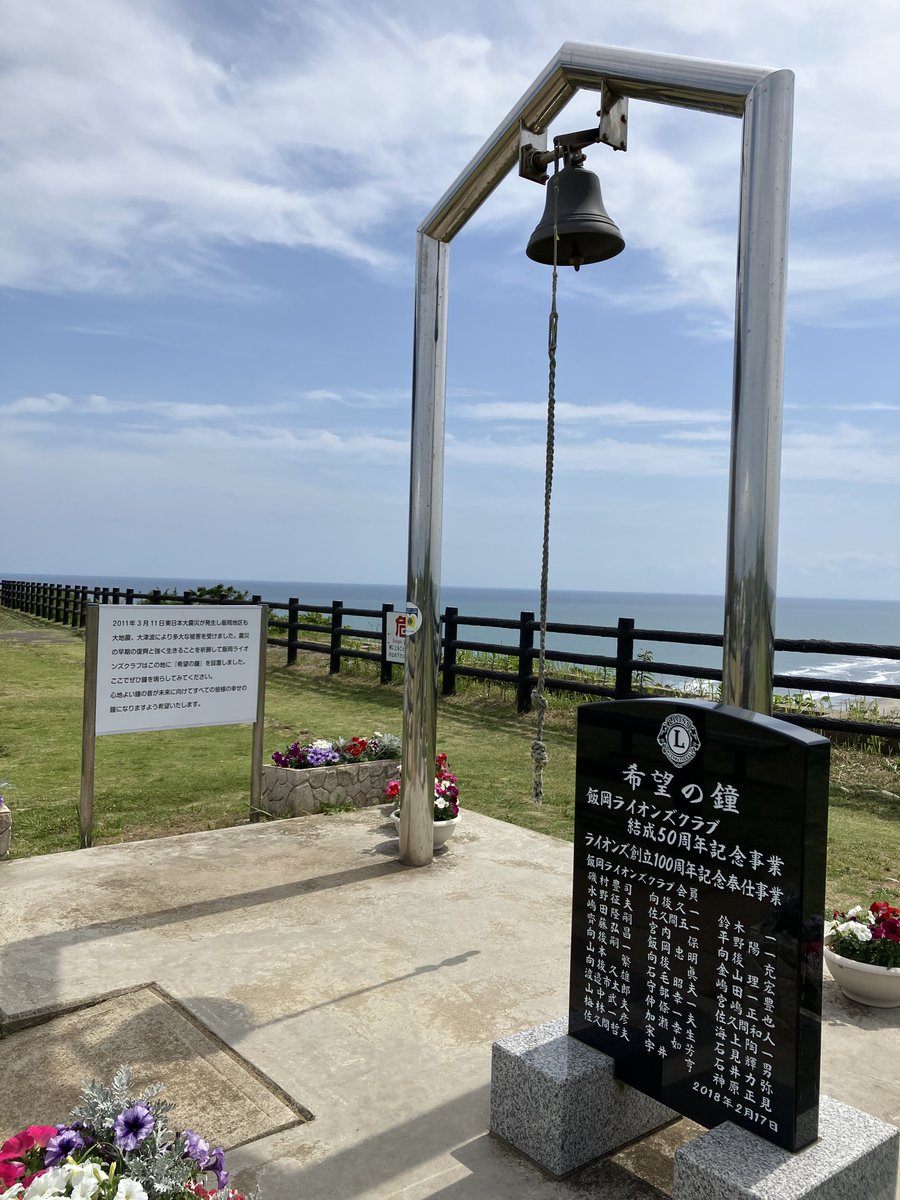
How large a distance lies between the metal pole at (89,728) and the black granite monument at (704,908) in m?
3.59

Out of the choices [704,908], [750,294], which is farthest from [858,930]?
[750,294]

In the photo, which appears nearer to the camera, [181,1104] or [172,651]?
[181,1104]

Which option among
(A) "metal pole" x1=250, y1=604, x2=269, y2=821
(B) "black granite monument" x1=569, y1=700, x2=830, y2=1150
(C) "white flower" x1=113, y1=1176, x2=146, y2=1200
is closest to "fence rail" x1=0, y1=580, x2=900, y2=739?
(A) "metal pole" x1=250, y1=604, x2=269, y2=821

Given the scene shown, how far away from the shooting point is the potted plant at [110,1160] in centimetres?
165

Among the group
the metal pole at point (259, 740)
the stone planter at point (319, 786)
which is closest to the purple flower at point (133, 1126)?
the metal pole at point (259, 740)

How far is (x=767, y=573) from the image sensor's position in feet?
8.61

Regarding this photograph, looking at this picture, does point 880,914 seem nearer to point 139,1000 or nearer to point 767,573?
point 767,573

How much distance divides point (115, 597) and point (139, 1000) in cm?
2184

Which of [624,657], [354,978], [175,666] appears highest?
[175,666]

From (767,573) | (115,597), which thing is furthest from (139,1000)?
(115,597)

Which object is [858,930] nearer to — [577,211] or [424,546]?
[424,546]

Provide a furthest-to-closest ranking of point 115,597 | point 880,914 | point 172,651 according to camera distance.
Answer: point 115,597
point 172,651
point 880,914

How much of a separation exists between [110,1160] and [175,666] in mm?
4100

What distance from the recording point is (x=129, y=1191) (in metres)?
1.62
